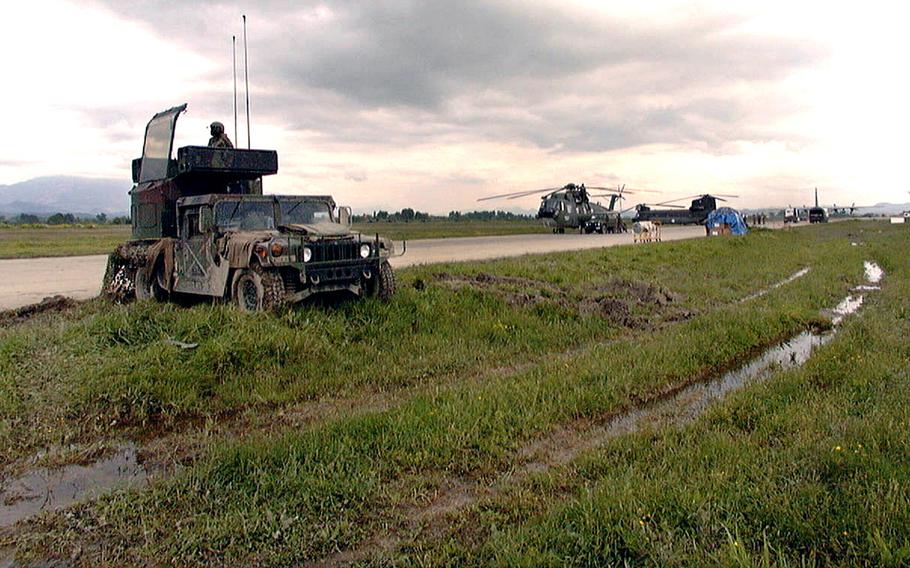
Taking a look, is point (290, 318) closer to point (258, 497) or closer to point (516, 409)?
point (516, 409)

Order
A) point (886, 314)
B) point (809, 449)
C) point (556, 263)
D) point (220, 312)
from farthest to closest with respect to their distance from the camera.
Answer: point (556, 263), point (886, 314), point (220, 312), point (809, 449)

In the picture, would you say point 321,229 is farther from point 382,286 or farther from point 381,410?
point 381,410

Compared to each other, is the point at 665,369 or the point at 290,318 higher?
the point at 290,318

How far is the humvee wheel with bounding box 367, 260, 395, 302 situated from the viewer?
1052 centimetres

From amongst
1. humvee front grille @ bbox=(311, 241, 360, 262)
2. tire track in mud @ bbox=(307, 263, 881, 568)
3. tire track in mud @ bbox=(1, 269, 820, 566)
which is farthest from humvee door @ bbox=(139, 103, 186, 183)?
tire track in mud @ bbox=(307, 263, 881, 568)

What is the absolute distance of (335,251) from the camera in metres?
9.56

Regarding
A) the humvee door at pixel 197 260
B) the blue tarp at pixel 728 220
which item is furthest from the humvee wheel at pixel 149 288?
the blue tarp at pixel 728 220

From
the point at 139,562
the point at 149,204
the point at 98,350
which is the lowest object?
the point at 139,562

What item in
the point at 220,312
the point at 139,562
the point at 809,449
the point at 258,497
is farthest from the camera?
the point at 220,312

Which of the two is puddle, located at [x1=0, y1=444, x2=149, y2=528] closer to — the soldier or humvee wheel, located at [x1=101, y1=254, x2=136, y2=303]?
humvee wheel, located at [x1=101, y1=254, x2=136, y2=303]

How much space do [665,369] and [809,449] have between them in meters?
3.20

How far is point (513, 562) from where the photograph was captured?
11.3 feet

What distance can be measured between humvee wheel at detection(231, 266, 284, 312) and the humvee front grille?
64 centimetres

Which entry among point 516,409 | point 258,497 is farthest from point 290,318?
point 258,497
